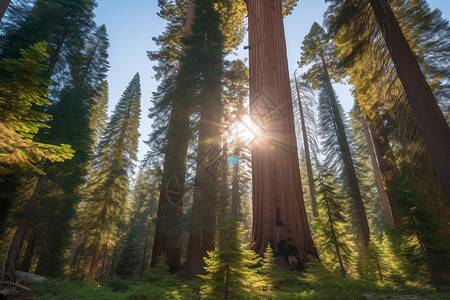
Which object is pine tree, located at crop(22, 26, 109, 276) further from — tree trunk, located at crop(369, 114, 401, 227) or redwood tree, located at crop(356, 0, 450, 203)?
tree trunk, located at crop(369, 114, 401, 227)

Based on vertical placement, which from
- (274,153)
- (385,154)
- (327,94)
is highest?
(327,94)

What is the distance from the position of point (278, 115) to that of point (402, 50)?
394 cm

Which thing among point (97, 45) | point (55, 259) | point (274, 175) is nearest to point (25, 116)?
point (274, 175)

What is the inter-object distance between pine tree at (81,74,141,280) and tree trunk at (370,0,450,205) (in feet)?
61.2

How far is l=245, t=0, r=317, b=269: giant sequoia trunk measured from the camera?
4.16 m

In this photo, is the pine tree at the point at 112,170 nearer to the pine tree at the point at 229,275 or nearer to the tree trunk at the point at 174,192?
the tree trunk at the point at 174,192

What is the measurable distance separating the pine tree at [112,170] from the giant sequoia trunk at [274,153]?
15686 millimetres

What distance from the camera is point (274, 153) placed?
486 centimetres

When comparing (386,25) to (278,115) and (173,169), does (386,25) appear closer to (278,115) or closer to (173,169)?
(278,115)

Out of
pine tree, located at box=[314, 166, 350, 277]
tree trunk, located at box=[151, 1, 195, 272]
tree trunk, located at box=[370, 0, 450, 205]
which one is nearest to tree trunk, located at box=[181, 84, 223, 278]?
tree trunk, located at box=[151, 1, 195, 272]

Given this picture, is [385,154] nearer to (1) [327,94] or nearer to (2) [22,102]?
(1) [327,94]

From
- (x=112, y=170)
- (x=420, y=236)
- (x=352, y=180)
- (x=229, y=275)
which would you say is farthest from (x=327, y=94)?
(x=112, y=170)

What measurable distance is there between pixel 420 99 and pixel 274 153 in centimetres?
391

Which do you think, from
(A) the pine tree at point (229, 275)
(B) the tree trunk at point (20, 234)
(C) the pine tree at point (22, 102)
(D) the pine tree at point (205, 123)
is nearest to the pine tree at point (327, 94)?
(D) the pine tree at point (205, 123)
